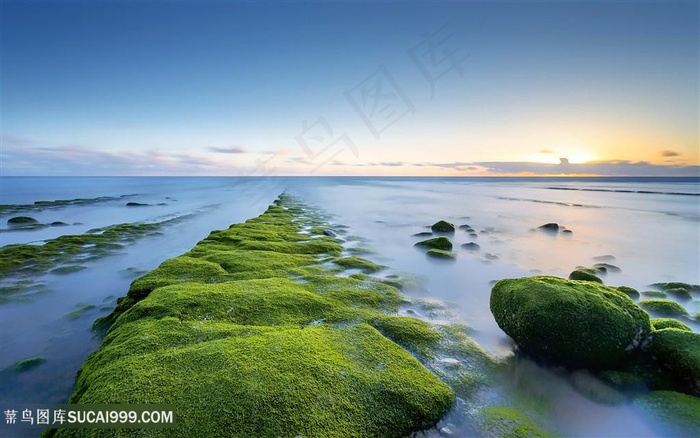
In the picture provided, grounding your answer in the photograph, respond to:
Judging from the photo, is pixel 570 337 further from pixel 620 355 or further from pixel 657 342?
pixel 657 342

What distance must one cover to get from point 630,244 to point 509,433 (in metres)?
22.1

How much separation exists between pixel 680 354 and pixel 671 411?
3.79 feet

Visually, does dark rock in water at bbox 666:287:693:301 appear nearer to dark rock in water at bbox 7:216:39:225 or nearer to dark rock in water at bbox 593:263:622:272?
dark rock in water at bbox 593:263:622:272

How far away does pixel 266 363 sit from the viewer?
16.9ft

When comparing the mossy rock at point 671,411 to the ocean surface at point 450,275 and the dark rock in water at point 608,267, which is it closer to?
the ocean surface at point 450,275

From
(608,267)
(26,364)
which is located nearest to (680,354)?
(608,267)

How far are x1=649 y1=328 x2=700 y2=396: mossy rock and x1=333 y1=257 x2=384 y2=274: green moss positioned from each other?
7.95 meters

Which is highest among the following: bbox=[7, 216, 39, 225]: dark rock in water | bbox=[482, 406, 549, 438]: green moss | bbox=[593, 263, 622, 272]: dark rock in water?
bbox=[593, 263, 622, 272]: dark rock in water

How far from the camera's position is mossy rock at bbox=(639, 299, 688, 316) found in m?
9.35

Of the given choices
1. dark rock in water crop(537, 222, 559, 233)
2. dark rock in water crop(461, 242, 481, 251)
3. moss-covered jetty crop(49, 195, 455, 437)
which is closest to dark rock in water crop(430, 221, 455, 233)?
dark rock in water crop(461, 242, 481, 251)

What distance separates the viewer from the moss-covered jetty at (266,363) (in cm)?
432

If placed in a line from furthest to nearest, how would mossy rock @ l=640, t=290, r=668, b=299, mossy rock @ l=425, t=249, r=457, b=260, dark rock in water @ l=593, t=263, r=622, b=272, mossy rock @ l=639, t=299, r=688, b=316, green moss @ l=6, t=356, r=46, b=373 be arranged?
1. mossy rock @ l=425, t=249, r=457, b=260
2. dark rock in water @ l=593, t=263, r=622, b=272
3. mossy rock @ l=640, t=290, r=668, b=299
4. mossy rock @ l=639, t=299, r=688, b=316
5. green moss @ l=6, t=356, r=46, b=373

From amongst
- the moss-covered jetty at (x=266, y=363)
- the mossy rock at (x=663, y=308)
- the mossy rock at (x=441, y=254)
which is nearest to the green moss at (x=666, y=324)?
the mossy rock at (x=663, y=308)

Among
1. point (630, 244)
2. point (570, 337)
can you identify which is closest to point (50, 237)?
point (570, 337)
